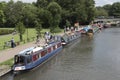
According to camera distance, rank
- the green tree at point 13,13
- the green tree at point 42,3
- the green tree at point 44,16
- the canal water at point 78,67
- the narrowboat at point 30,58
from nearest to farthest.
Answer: the canal water at point 78,67, the narrowboat at point 30,58, the green tree at point 44,16, the green tree at point 13,13, the green tree at point 42,3

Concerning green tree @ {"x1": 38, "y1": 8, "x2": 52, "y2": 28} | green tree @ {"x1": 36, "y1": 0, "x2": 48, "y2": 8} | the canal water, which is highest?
green tree @ {"x1": 36, "y1": 0, "x2": 48, "y2": 8}

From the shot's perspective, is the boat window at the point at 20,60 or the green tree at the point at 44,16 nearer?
the boat window at the point at 20,60

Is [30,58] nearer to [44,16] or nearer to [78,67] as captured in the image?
[78,67]

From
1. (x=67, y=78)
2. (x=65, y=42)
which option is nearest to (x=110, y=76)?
(x=67, y=78)

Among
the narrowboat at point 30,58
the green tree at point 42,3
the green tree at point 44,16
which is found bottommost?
the narrowboat at point 30,58

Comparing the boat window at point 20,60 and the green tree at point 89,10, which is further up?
the green tree at point 89,10

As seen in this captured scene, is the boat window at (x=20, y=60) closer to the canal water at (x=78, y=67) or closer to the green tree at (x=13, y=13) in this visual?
the canal water at (x=78, y=67)

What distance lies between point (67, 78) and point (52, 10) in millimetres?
76537

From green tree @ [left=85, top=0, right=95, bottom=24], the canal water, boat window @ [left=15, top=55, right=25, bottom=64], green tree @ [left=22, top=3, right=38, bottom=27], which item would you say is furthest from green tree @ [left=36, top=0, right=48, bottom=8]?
boat window @ [left=15, top=55, right=25, bottom=64]

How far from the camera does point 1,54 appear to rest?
151 feet

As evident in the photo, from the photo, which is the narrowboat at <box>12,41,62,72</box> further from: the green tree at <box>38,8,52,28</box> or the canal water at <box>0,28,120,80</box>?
the green tree at <box>38,8,52,28</box>

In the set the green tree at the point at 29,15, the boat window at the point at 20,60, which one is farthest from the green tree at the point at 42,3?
the boat window at the point at 20,60

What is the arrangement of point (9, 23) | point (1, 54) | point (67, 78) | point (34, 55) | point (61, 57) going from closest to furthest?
point (67, 78) → point (34, 55) → point (1, 54) → point (61, 57) → point (9, 23)

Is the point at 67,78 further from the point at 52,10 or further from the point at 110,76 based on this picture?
the point at 52,10
